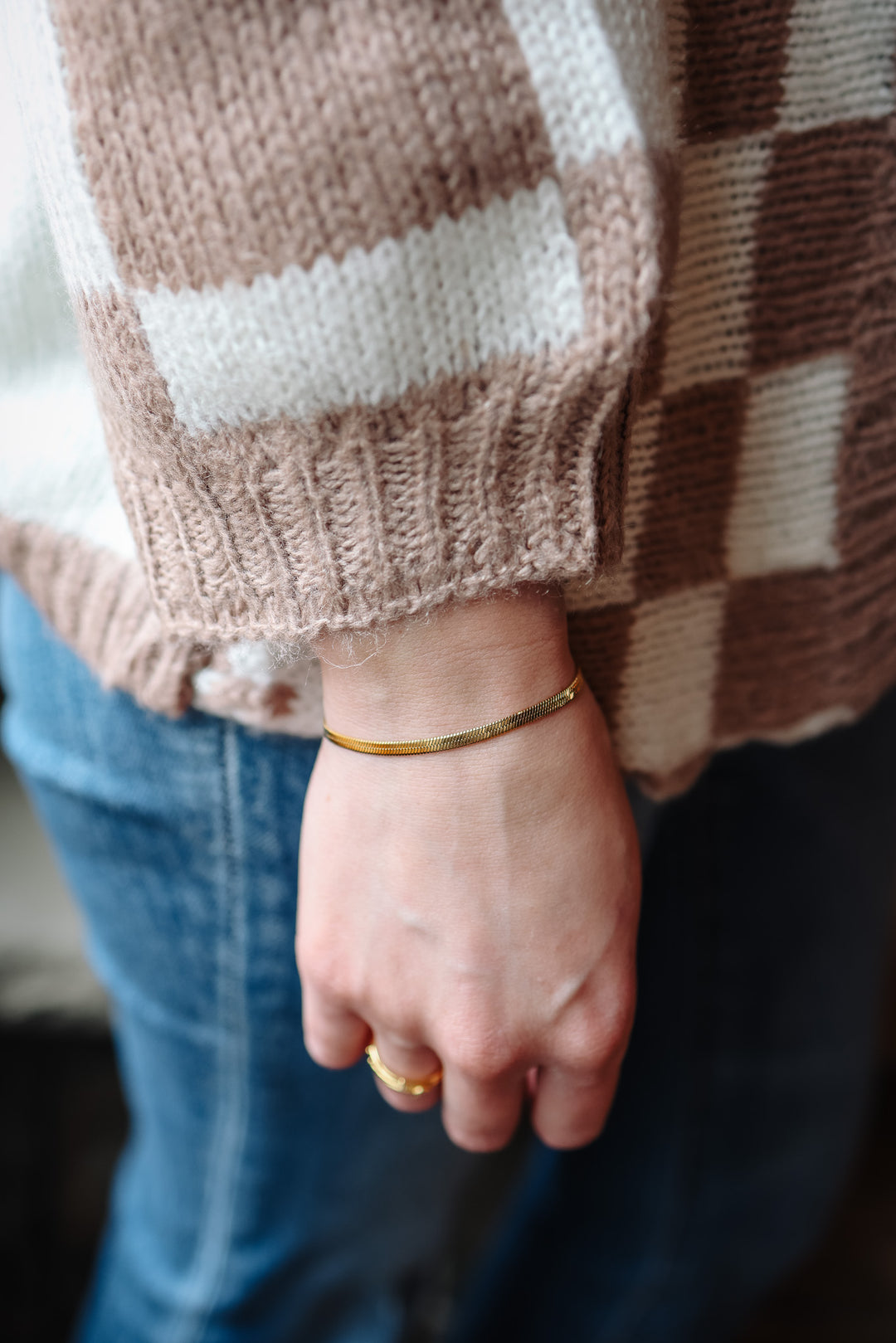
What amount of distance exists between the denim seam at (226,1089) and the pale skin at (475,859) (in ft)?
0.33

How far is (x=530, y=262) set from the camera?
0.34 metres

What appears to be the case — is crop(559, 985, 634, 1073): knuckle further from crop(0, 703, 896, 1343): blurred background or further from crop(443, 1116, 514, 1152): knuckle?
crop(0, 703, 896, 1343): blurred background

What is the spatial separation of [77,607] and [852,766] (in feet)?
1.78

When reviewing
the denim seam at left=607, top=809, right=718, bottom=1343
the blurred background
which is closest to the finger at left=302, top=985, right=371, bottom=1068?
the denim seam at left=607, top=809, right=718, bottom=1343

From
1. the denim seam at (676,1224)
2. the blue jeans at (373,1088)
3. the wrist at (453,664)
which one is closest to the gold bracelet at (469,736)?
the wrist at (453,664)

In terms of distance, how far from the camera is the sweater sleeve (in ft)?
1.00

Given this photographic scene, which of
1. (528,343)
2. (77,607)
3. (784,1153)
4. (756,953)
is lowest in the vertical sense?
(784,1153)

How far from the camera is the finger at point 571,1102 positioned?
0.46 m

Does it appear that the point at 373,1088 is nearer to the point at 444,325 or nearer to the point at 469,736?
the point at 469,736

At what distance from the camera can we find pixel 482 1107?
456mm

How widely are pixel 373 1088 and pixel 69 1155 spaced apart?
0.84 meters

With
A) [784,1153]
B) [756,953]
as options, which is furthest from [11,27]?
[784,1153]

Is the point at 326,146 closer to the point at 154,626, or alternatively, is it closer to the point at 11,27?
the point at 11,27

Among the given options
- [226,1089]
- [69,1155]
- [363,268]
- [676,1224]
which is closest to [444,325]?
[363,268]
